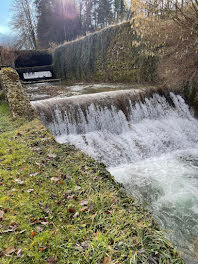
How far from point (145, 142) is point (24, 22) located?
29.7 meters

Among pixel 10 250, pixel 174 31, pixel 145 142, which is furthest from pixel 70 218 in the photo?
pixel 174 31

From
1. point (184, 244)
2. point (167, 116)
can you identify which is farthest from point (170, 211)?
point (167, 116)

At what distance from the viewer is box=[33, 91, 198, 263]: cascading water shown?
3.88m

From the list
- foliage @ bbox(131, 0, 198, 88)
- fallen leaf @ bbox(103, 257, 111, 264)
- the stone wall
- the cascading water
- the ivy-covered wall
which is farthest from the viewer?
the ivy-covered wall

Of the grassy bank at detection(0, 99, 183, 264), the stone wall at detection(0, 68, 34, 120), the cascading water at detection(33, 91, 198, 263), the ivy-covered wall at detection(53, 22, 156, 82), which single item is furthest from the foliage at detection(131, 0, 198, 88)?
the grassy bank at detection(0, 99, 183, 264)

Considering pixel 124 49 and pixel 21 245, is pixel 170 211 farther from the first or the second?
pixel 124 49

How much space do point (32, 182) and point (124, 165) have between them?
3.70 meters

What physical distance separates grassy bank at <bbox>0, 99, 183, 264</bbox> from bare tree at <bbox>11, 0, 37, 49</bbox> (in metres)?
29.7

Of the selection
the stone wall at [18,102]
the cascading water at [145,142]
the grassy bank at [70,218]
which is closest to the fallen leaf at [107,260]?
the grassy bank at [70,218]

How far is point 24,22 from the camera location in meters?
27.4

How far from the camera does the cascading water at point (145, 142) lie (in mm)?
3885

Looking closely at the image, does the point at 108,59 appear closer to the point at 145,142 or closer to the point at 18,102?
the point at 145,142

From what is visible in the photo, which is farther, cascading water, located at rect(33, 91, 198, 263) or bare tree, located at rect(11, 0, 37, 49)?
bare tree, located at rect(11, 0, 37, 49)

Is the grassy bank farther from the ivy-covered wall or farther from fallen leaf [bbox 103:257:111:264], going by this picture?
the ivy-covered wall
